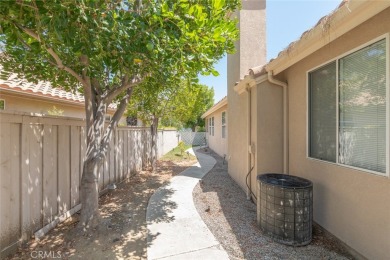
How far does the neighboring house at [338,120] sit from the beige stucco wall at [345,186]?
1 cm

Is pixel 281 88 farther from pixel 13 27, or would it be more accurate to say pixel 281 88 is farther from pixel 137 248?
pixel 13 27

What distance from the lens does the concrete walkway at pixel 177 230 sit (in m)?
3.12

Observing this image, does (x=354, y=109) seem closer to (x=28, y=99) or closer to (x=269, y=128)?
(x=269, y=128)

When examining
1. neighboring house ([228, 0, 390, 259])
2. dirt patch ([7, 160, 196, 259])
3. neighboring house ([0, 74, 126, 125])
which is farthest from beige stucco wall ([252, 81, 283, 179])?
neighboring house ([0, 74, 126, 125])

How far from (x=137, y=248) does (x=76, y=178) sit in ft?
7.34

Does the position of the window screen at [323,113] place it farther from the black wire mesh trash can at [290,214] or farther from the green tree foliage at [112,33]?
the green tree foliage at [112,33]

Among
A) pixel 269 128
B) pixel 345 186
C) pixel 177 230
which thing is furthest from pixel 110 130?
pixel 345 186

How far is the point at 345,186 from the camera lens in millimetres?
3227

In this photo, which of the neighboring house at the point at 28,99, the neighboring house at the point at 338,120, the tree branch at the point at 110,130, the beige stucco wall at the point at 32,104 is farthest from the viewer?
the beige stucco wall at the point at 32,104

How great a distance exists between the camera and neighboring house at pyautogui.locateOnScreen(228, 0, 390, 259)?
266 cm

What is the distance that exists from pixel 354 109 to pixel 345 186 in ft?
3.87

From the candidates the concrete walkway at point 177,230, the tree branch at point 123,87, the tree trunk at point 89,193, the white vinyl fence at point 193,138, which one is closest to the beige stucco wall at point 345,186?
the concrete walkway at point 177,230

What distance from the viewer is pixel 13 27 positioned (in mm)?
2510

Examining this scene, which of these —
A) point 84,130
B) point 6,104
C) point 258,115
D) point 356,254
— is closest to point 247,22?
point 258,115
